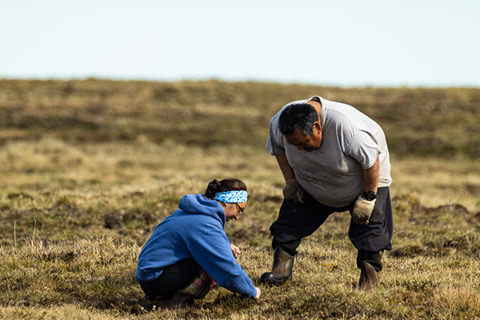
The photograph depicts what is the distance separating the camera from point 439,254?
24.8ft

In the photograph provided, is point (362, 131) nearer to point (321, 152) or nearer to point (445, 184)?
point (321, 152)

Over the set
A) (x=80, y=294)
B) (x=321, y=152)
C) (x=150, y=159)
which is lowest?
(x=150, y=159)

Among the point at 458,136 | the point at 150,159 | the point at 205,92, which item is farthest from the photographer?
the point at 205,92

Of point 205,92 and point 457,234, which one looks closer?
point 457,234

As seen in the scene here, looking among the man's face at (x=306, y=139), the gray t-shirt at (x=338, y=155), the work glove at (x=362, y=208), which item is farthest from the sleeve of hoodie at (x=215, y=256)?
the work glove at (x=362, y=208)

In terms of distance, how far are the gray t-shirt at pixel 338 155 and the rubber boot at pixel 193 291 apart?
1334 millimetres

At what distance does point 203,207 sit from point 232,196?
272mm

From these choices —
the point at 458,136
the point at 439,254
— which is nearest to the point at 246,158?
the point at 458,136

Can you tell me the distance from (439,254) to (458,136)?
21572 mm

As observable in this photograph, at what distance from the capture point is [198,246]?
470cm

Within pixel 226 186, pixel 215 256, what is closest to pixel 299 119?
pixel 226 186

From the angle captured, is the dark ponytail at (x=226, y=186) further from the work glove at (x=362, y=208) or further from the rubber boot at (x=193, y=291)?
the work glove at (x=362, y=208)

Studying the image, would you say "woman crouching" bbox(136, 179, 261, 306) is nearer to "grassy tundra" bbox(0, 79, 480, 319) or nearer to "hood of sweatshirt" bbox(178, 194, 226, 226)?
"hood of sweatshirt" bbox(178, 194, 226, 226)

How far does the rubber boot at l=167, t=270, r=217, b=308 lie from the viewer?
4.93m
